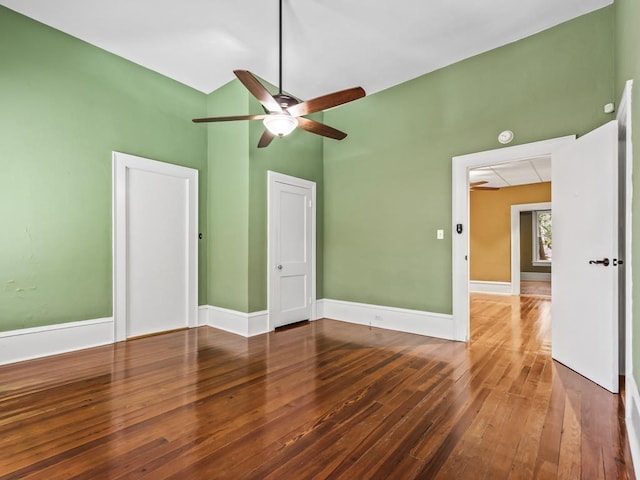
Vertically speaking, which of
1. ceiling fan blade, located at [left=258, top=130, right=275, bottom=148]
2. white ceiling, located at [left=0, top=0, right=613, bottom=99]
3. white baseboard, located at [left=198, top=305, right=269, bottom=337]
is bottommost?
white baseboard, located at [left=198, top=305, right=269, bottom=337]

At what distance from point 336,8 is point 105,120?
2.82 m

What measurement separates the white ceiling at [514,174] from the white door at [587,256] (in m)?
2.85

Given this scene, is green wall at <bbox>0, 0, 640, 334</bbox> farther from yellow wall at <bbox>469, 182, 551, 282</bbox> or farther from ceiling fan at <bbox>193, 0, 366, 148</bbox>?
yellow wall at <bbox>469, 182, 551, 282</bbox>

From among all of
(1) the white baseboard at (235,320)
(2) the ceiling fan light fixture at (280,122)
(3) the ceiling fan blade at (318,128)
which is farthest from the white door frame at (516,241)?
(2) the ceiling fan light fixture at (280,122)

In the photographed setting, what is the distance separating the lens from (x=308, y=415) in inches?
84.3

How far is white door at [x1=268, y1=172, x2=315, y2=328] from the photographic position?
444 cm

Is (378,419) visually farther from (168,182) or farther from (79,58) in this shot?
(79,58)

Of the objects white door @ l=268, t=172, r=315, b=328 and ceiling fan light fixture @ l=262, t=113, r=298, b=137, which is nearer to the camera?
ceiling fan light fixture @ l=262, t=113, r=298, b=137

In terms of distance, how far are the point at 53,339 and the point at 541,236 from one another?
13.7 meters

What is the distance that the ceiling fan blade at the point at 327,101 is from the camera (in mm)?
2488

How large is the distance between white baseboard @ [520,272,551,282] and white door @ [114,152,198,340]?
11379 mm

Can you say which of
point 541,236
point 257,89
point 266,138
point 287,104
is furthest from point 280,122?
point 541,236

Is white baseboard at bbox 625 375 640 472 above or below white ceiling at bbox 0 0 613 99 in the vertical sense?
below

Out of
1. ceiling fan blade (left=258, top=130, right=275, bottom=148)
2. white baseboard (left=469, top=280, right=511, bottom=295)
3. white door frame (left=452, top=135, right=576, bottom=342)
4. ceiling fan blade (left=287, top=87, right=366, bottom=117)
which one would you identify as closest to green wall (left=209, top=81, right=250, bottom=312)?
ceiling fan blade (left=258, top=130, right=275, bottom=148)
